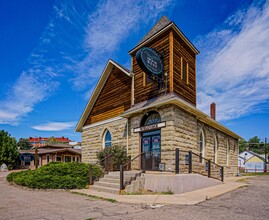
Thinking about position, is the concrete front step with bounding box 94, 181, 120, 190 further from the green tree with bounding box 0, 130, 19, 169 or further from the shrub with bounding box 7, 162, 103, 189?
the green tree with bounding box 0, 130, 19, 169

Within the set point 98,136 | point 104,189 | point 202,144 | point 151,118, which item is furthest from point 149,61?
point 98,136

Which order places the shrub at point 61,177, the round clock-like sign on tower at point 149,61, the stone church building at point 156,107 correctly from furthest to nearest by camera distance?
the stone church building at point 156,107 → the round clock-like sign on tower at point 149,61 → the shrub at point 61,177

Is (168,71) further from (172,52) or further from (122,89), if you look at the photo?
(122,89)

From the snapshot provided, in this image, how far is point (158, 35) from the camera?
44.7ft

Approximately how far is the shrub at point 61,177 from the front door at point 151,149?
107 inches

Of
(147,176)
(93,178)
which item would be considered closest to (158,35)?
(147,176)

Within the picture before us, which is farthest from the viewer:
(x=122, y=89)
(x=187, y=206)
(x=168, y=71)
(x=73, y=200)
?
(x=122, y=89)

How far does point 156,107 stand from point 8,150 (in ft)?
93.6

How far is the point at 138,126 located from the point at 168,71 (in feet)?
12.1

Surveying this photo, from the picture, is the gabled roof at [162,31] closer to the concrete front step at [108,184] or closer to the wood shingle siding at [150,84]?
the wood shingle siding at [150,84]

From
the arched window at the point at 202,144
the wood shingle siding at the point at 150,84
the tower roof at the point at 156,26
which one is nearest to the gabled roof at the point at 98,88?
the wood shingle siding at the point at 150,84

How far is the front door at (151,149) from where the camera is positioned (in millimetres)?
11430

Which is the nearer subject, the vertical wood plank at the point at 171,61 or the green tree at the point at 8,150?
the vertical wood plank at the point at 171,61

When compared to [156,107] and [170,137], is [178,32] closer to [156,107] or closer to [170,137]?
[156,107]
